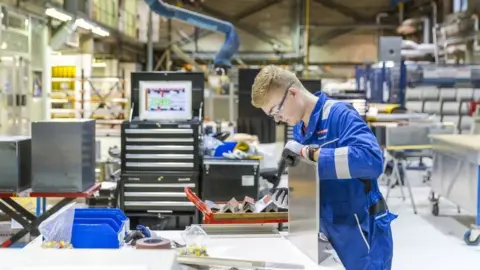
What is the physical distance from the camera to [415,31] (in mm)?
15633

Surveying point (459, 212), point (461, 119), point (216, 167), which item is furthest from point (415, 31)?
point (216, 167)

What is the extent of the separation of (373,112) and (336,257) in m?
4.03

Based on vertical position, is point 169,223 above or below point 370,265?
below

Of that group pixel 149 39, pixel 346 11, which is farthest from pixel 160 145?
pixel 346 11

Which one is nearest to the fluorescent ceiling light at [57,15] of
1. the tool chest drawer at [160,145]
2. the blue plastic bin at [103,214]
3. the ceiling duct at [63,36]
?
the ceiling duct at [63,36]

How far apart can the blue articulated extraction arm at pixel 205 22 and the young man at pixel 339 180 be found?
21.3 feet

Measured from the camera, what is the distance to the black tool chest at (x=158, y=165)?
4312 millimetres

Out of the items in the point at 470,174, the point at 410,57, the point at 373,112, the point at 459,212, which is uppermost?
the point at 410,57

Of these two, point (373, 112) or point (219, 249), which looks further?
point (373, 112)

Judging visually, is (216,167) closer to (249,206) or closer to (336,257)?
(249,206)

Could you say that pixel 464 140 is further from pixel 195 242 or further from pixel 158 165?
pixel 195 242

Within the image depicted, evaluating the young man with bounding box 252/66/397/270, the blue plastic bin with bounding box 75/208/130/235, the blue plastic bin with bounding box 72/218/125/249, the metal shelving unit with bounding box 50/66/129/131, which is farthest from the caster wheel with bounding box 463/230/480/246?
the metal shelving unit with bounding box 50/66/129/131

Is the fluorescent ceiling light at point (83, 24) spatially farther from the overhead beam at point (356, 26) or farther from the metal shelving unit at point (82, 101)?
the overhead beam at point (356, 26)

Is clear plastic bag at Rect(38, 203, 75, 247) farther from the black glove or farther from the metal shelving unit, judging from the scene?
the metal shelving unit
